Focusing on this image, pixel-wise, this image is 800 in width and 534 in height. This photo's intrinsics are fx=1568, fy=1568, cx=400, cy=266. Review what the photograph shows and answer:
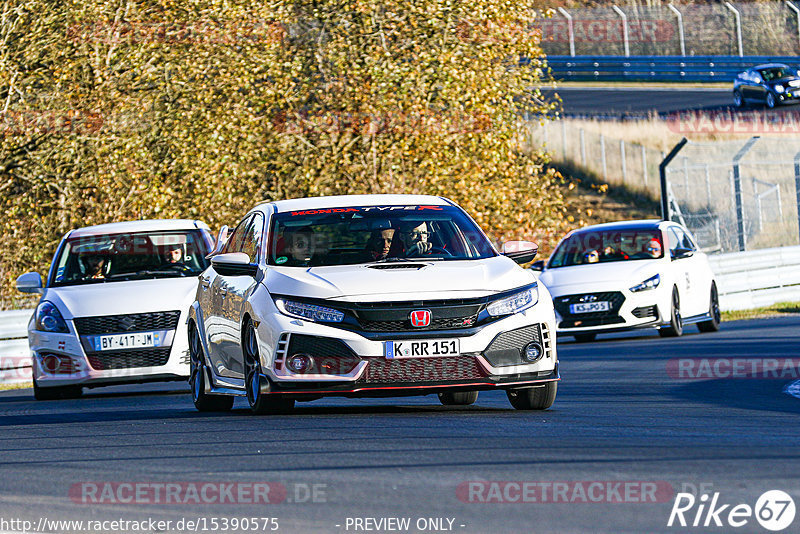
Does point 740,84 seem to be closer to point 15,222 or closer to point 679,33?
point 679,33

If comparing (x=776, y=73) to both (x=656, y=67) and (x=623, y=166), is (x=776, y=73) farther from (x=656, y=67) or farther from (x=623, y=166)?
(x=656, y=67)

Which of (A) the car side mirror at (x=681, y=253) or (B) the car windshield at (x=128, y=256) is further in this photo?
(A) the car side mirror at (x=681, y=253)

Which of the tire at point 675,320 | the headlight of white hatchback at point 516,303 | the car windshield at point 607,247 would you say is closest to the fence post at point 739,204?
the car windshield at point 607,247

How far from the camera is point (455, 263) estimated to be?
34.5 ft

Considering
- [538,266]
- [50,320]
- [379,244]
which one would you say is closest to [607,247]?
[538,266]

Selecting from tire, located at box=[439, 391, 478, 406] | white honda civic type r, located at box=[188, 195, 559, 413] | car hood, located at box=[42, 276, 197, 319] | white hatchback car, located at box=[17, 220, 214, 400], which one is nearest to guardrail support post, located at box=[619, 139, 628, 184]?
white hatchback car, located at box=[17, 220, 214, 400]

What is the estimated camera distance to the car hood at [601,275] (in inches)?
798

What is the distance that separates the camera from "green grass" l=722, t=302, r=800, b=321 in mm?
24547

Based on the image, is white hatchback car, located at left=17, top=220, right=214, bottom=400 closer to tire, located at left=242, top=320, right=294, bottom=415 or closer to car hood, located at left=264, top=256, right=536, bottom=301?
tire, located at left=242, top=320, right=294, bottom=415

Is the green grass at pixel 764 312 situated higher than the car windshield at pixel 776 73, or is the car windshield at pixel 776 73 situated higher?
the car windshield at pixel 776 73

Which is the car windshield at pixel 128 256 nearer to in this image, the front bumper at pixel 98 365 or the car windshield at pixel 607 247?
the front bumper at pixel 98 365

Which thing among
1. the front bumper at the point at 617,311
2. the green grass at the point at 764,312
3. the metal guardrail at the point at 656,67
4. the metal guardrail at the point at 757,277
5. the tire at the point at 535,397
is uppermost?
the metal guardrail at the point at 656,67

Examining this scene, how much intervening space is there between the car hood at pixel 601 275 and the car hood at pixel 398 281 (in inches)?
393

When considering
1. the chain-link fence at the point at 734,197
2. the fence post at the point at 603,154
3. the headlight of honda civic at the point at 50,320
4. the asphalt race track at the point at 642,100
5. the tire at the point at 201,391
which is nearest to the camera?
the tire at the point at 201,391
